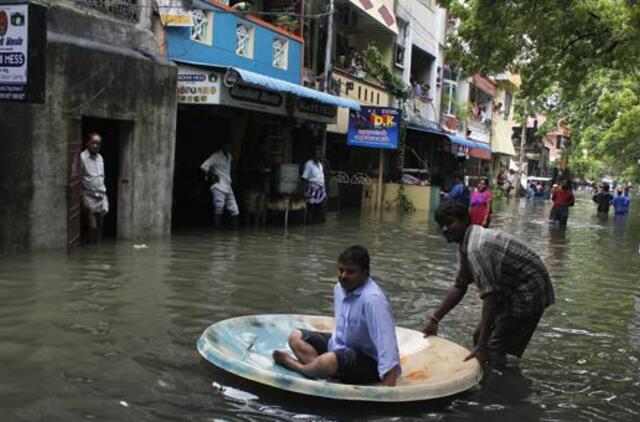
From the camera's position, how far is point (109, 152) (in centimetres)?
1247

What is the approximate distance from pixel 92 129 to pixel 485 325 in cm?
927

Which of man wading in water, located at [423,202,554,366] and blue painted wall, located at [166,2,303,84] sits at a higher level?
blue painted wall, located at [166,2,303,84]

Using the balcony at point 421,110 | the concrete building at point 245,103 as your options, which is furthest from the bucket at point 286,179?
the balcony at point 421,110

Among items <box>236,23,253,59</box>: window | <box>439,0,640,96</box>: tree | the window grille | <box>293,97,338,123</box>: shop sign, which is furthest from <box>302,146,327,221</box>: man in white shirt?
the window grille

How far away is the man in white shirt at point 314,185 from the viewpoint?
52.1 ft

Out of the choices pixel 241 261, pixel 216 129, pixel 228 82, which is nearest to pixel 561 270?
pixel 241 261

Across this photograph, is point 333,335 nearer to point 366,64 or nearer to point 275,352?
point 275,352

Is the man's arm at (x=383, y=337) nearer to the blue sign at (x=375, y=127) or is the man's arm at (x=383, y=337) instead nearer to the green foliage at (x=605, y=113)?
the green foliage at (x=605, y=113)

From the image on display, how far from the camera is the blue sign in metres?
19.8

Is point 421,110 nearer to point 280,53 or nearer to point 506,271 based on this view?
point 280,53

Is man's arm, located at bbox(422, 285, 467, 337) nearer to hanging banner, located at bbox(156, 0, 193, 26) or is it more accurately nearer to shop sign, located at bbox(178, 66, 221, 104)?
shop sign, located at bbox(178, 66, 221, 104)

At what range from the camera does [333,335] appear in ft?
16.4

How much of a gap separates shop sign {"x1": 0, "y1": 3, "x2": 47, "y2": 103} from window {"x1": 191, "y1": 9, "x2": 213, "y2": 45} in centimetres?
490

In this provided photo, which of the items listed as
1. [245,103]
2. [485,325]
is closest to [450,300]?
[485,325]
